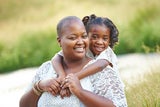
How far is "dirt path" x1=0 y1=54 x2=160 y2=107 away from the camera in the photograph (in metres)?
9.43

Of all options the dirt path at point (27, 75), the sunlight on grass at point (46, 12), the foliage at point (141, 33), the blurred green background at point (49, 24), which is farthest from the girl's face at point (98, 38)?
the sunlight on grass at point (46, 12)

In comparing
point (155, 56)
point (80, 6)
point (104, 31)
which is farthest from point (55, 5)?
point (104, 31)

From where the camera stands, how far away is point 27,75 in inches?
460

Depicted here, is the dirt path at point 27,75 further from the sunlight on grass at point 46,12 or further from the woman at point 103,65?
the woman at point 103,65

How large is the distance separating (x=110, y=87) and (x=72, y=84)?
203mm

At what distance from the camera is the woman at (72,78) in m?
3.16

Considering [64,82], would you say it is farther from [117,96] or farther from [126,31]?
[126,31]

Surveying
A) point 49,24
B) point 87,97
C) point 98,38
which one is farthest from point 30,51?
point 87,97

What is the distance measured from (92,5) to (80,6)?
360 millimetres

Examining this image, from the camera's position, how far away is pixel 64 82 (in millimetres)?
3238

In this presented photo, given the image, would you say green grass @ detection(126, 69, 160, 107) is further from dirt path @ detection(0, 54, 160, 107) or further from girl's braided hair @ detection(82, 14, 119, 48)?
dirt path @ detection(0, 54, 160, 107)

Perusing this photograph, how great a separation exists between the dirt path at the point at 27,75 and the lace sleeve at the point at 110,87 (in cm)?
566

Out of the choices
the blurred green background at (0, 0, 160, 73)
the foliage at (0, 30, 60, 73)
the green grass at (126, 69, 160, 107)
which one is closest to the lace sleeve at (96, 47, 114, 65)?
the green grass at (126, 69, 160, 107)

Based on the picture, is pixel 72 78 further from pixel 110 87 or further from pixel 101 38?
pixel 101 38
